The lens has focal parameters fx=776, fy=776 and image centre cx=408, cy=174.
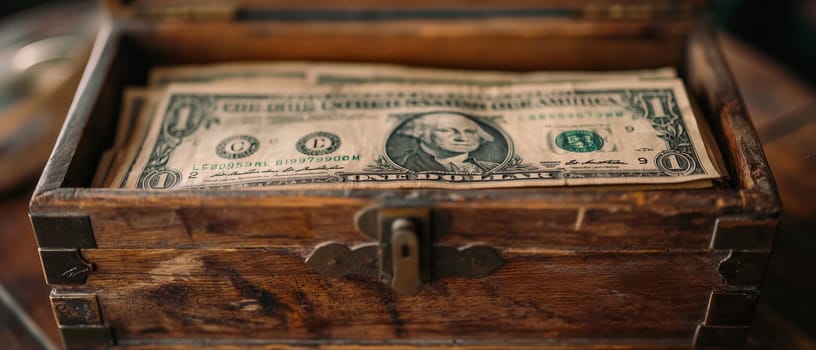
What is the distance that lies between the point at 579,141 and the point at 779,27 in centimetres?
118

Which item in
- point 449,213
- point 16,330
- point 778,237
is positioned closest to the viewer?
point 449,213

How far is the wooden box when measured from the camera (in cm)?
75

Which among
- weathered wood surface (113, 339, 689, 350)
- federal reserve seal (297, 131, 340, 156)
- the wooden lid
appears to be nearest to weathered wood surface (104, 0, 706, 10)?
the wooden lid

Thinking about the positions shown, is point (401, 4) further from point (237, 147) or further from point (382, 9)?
point (237, 147)

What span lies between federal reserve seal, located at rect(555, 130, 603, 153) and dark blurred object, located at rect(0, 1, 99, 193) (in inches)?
28.8

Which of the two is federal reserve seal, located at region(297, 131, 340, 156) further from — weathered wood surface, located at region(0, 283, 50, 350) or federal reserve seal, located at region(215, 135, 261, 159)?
weathered wood surface, located at region(0, 283, 50, 350)

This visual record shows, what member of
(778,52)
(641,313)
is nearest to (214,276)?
(641,313)

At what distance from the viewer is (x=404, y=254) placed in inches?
30.3

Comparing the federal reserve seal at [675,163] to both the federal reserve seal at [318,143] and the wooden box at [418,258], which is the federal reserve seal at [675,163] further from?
the federal reserve seal at [318,143]

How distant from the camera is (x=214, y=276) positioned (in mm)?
814

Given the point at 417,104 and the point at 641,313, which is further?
the point at 417,104

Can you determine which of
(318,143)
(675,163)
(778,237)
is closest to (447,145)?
(318,143)

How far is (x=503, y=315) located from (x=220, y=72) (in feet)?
1.69

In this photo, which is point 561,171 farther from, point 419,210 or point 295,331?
point 295,331
